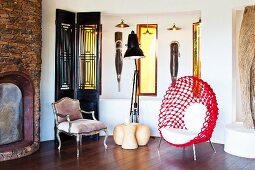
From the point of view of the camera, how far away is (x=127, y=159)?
15.4 ft

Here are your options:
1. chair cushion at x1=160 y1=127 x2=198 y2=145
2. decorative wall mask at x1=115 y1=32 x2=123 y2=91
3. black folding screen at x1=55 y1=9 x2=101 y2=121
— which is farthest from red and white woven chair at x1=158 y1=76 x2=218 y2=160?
decorative wall mask at x1=115 y1=32 x2=123 y2=91

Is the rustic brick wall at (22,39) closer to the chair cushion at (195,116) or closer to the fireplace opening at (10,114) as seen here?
the fireplace opening at (10,114)

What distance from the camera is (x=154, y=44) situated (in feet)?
23.4

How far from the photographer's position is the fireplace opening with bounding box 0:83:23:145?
4.90 meters

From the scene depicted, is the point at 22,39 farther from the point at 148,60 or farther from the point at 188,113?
the point at 148,60

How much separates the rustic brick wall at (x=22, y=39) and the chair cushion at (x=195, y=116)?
7.89 ft

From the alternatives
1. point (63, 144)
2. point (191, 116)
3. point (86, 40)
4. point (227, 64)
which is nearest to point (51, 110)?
point (63, 144)

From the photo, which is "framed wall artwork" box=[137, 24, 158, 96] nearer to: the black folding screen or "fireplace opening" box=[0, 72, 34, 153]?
the black folding screen

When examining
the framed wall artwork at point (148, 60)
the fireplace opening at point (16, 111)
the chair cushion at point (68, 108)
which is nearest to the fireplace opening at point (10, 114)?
the fireplace opening at point (16, 111)

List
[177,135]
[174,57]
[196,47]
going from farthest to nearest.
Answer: [174,57] < [196,47] < [177,135]

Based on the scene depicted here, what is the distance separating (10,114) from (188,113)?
2.81 meters

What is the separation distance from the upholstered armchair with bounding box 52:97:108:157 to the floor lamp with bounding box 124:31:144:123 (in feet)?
2.64

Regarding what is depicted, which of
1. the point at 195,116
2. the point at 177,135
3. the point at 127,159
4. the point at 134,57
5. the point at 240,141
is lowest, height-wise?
the point at 127,159

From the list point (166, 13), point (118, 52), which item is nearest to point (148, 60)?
point (118, 52)
